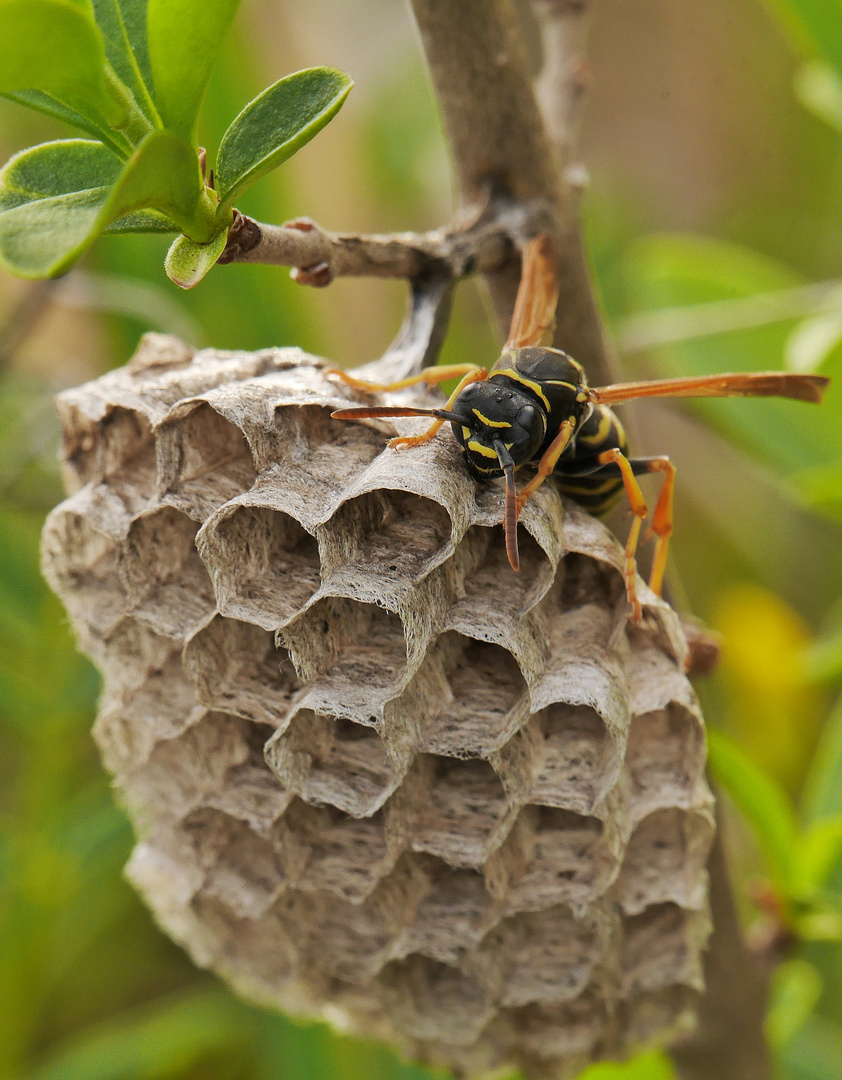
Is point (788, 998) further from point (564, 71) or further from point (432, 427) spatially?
point (564, 71)

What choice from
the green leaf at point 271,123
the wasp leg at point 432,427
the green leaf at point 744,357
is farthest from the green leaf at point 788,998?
the green leaf at point 271,123

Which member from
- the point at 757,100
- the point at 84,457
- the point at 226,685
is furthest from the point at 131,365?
the point at 757,100

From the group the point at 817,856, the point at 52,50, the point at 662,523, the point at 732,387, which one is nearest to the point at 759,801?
the point at 817,856

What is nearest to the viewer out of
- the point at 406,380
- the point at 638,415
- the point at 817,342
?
the point at 406,380

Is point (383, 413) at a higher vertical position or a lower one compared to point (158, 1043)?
higher

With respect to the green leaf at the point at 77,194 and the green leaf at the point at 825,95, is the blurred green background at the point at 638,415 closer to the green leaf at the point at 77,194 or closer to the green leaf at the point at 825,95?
the green leaf at the point at 825,95

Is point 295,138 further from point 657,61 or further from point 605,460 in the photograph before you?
point 657,61
